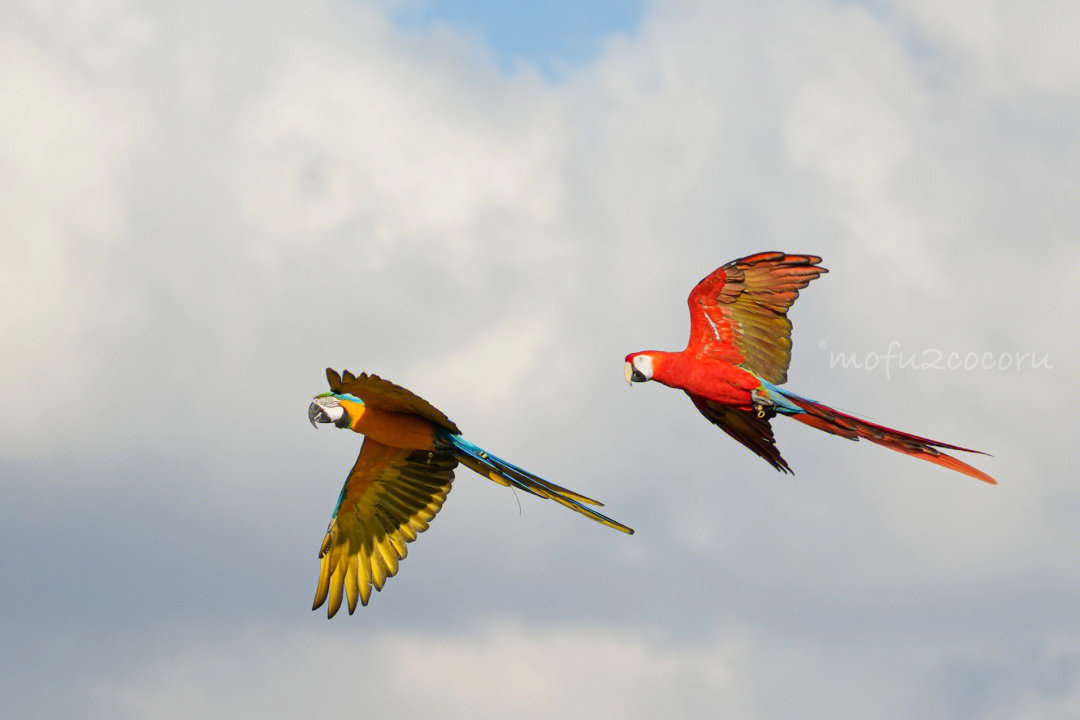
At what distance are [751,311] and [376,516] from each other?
5359mm

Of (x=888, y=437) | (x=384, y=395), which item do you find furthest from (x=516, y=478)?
(x=888, y=437)

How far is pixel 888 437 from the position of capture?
14.5 m

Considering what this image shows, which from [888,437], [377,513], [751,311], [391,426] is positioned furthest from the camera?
[377,513]

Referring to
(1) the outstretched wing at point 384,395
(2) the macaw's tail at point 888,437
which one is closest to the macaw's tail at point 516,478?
(1) the outstretched wing at point 384,395

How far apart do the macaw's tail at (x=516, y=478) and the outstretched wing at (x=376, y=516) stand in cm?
108

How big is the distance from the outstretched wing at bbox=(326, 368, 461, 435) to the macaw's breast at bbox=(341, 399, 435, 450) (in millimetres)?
106

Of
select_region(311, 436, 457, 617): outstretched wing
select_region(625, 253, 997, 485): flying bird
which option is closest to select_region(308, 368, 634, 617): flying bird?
select_region(311, 436, 457, 617): outstretched wing

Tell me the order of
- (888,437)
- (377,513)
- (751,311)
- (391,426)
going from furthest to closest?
(377,513) < (751,311) < (391,426) < (888,437)

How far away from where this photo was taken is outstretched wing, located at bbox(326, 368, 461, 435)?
13703 millimetres

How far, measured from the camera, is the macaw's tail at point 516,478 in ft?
46.7

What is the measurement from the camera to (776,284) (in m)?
15.8

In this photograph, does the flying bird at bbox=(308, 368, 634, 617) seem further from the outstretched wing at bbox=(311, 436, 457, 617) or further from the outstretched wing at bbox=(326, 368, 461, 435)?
the outstretched wing at bbox=(326, 368, 461, 435)

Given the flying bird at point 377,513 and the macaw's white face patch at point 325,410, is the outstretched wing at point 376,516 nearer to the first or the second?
the flying bird at point 377,513

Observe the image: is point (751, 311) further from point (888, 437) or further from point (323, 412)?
point (323, 412)
